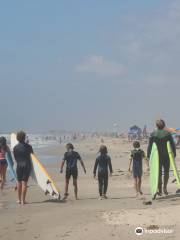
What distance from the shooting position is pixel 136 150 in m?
10.8

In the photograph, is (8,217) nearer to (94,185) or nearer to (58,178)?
(94,185)

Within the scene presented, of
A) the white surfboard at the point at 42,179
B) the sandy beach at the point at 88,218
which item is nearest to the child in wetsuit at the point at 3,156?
the sandy beach at the point at 88,218

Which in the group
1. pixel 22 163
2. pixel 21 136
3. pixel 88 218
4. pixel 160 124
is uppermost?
pixel 160 124

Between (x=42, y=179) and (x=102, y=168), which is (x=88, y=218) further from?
(x=102, y=168)

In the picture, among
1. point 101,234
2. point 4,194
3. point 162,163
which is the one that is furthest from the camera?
point 4,194

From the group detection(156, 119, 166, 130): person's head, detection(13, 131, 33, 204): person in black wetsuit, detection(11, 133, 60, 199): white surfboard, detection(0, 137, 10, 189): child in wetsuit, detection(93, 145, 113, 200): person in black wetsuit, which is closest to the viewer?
detection(156, 119, 166, 130): person's head

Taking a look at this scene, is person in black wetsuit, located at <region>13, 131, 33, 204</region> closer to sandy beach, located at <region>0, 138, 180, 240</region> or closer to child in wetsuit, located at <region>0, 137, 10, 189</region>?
sandy beach, located at <region>0, 138, 180, 240</region>

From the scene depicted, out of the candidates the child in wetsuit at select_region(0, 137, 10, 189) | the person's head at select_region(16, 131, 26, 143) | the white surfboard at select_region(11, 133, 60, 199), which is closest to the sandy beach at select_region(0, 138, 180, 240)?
the white surfboard at select_region(11, 133, 60, 199)

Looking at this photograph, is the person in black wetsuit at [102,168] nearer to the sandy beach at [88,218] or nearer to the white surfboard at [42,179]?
the sandy beach at [88,218]

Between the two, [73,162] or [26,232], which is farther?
[73,162]

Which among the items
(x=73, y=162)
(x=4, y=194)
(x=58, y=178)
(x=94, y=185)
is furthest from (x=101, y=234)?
(x=58, y=178)

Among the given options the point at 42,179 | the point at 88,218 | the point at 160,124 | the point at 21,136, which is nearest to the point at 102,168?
the point at 42,179

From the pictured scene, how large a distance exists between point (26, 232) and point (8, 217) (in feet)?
4.60

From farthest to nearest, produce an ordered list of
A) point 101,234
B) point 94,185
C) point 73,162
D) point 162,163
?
point 94,185 → point 73,162 → point 162,163 → point 101,234
